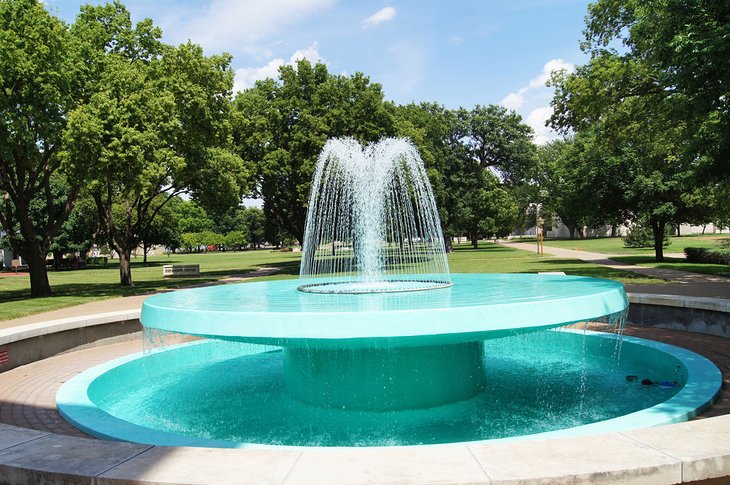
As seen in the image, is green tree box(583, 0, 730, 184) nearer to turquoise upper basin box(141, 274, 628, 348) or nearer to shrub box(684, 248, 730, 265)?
turquoise upper basin box(141, 274, 628, 348)

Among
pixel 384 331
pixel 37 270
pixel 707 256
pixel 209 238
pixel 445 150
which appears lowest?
pixel 707 256

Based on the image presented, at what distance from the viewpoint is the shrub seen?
28266mm

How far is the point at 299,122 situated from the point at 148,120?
13108 millimetres

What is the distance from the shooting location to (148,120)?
21016 mm

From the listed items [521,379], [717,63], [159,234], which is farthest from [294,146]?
[159,234]

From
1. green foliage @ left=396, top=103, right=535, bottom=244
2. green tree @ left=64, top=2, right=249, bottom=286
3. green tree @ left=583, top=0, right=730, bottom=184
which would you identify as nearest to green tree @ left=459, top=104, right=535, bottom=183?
green foliage @ left=396, top=103, right=535, bottom=244

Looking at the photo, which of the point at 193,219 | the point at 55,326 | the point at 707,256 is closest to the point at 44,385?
the point at 55,326

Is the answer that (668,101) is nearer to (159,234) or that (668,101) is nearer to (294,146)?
(294,146)

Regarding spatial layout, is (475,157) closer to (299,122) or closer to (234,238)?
(299,122)

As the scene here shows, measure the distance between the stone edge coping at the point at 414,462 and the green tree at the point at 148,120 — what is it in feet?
58.7

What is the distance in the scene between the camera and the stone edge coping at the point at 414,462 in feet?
9.59

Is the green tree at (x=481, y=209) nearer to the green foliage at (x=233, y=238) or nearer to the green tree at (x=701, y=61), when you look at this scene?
the green tree at (x=701, y=61)

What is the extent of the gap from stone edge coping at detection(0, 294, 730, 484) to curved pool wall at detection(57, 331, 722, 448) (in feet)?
5.03

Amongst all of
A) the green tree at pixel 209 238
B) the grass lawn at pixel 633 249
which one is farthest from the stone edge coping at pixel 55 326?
the green tree at pixel 209 238
